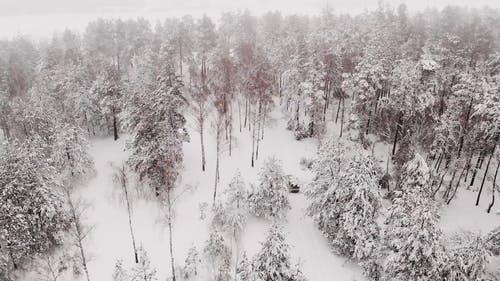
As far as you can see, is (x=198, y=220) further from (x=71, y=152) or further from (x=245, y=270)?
(x=71, y=152)

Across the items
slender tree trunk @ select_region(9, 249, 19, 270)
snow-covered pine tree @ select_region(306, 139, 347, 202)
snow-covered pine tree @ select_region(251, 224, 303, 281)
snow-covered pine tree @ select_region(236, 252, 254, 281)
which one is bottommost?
slender tree trunk @ select_region(9, 249, 19, 270)

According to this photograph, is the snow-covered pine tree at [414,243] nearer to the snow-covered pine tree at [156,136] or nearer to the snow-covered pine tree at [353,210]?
the snow-covered pine tree at [353,210]

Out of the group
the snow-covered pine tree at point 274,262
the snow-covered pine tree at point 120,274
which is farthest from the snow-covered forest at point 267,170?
the snow-covered pine tree at point 120,274

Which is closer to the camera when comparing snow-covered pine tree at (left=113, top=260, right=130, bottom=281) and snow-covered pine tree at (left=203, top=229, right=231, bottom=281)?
snow-covered pine tree at (left=113, top=260, right=130, bottom=281)

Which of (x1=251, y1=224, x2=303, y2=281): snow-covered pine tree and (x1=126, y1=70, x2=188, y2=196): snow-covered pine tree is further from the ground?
(x1=126, y1=70, x2=188, y2=196): snow-covered pine tree

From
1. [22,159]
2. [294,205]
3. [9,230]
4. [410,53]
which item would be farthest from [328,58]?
[9,230]

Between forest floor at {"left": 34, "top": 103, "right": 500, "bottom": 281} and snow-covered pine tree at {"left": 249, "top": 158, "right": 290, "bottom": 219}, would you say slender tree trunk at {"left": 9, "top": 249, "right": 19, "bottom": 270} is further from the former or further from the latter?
snow-covered pine tree at {"left": 249, "top": 158, "right": 290, "bottom": 219}

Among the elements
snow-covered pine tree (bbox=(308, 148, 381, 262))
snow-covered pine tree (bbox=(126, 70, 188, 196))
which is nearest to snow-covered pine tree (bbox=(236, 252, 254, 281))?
snow-covered pine tree (bbox=(308, 148, 381, 262))

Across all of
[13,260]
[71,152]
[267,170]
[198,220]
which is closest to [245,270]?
[198,220]
